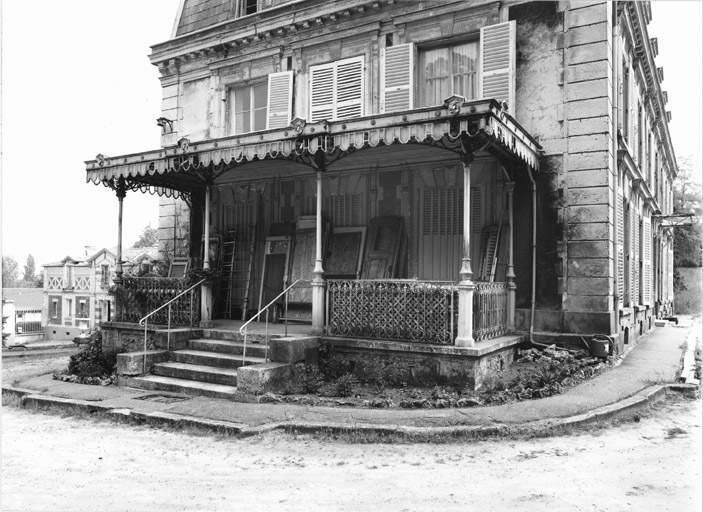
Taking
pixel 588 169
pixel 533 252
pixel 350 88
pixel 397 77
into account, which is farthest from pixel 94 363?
pixel 588 169

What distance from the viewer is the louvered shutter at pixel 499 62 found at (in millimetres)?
10430

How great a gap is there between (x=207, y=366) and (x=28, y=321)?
49128 mm

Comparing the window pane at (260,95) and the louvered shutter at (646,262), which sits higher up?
the window pane at (260,95)

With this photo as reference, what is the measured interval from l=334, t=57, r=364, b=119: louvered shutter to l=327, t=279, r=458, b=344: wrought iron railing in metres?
4.55

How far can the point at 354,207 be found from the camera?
11.9 m

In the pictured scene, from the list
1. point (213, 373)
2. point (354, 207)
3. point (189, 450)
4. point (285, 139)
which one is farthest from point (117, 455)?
point (354, 207)

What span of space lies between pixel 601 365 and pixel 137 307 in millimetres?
8734

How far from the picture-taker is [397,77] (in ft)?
37.9

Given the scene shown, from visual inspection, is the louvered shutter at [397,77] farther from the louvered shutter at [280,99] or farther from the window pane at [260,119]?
the window pane at [260,119]

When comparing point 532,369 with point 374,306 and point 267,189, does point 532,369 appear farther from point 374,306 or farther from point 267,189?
point 267,189

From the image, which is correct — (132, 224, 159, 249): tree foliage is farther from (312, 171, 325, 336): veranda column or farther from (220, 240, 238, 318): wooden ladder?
(312, 171, 325, 336): veranda column

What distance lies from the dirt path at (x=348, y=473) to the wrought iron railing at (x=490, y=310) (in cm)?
259

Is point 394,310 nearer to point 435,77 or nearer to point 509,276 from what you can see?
point 509,276

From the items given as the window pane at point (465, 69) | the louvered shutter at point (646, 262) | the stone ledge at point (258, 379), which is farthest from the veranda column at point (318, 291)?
the louvered shutter at point (646, 262)
